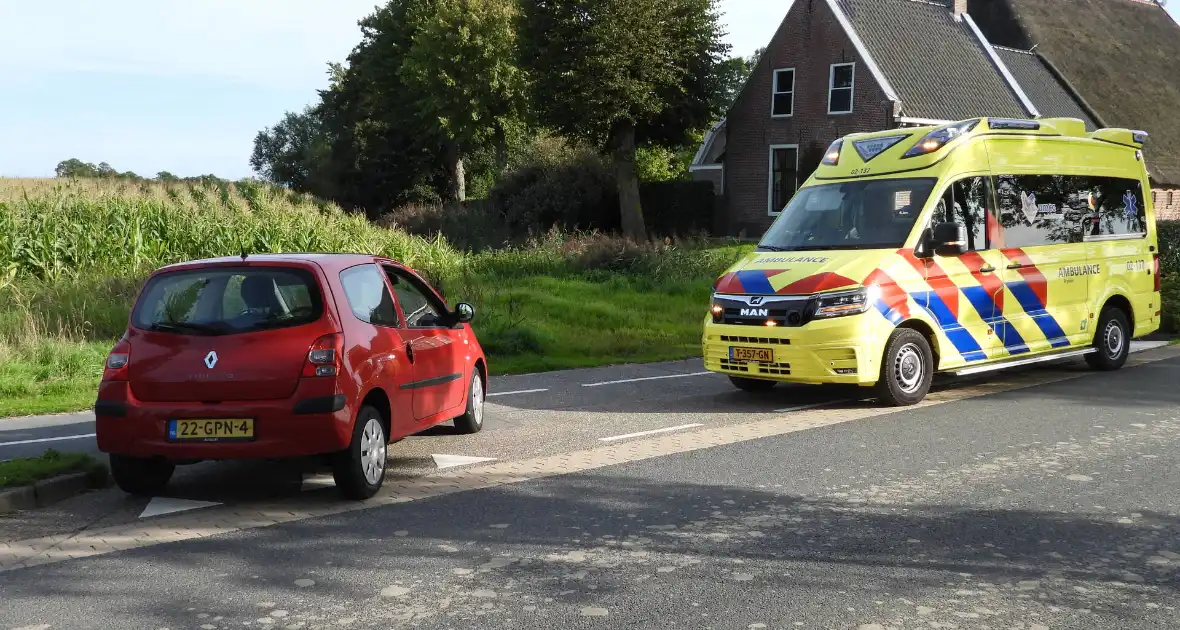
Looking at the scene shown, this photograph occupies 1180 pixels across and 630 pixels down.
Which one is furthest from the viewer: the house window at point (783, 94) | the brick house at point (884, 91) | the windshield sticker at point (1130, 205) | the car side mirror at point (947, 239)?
the house window at point (783, 94)

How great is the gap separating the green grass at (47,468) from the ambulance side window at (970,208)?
7.73m

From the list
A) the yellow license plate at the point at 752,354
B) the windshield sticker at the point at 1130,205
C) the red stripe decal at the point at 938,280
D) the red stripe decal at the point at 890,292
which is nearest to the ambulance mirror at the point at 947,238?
the red stripe decal at the point at 938,280

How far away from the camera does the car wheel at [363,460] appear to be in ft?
23.5

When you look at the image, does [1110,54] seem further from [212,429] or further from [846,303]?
[212,429]

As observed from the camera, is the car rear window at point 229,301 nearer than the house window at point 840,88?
Yes

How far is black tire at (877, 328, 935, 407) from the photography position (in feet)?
35.0

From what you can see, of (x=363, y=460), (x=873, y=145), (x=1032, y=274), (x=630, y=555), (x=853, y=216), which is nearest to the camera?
(x=630, y=555)

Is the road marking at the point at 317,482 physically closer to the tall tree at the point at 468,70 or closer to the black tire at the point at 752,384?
the black tire at the point at 752,384

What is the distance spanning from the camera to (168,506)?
720 centimetres

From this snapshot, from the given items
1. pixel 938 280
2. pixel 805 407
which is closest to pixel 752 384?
pixel 805 407

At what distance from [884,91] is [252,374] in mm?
34061

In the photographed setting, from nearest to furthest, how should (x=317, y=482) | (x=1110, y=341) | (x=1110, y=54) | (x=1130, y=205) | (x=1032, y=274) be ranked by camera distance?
1. (x=317, y=482)
2. (x=1032, y=274)
3. (x=1110, y=341)
4. (x=1130, y=205)
5. (x=1110, y=54)

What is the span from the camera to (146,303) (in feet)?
24.4

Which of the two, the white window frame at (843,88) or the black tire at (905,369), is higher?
the white window frame at (843,88)
